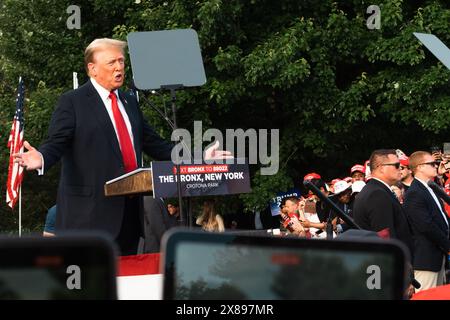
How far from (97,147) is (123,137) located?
0.14 metres

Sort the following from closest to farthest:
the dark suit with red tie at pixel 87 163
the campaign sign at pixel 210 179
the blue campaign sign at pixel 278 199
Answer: the dark suit with red tie at pixel 87 163
the campaign sign at pixel 210 179
the blue campaign sign at pixel 278 199

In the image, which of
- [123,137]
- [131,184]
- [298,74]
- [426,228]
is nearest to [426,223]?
[426,228]

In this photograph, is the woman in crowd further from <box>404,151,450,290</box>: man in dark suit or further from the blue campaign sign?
the blue campaign sign

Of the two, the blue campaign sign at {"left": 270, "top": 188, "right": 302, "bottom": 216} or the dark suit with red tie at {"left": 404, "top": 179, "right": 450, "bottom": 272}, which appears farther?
the blue campaign sign at {"left": 270, "top": 188, "right": 302, "bottom": 216}

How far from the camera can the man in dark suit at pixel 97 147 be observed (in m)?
4.89

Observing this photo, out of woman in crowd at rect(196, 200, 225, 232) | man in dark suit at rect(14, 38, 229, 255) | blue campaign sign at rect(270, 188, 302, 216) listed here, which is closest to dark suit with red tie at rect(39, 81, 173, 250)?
man in dark suit at rect(14, 38, 229, 255)

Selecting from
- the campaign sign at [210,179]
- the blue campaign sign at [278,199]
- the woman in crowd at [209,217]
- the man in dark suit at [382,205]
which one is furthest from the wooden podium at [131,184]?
the blue campaign sign at [278,199]

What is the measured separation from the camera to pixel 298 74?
1973cm

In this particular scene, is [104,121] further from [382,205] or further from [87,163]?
[382,205]

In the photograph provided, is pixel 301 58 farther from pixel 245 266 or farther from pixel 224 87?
pixel 245 266

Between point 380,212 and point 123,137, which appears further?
point 380,212

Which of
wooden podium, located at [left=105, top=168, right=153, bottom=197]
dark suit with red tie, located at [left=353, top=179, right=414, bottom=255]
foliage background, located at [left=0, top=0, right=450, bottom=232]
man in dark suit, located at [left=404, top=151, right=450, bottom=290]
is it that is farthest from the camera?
foliage background, located at [left=0, top=0, right=450, bottom=232]

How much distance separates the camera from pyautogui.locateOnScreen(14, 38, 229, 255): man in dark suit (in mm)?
4891

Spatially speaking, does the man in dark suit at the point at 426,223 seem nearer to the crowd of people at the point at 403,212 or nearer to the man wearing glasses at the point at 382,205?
the crowd of people at the point at 403,212
